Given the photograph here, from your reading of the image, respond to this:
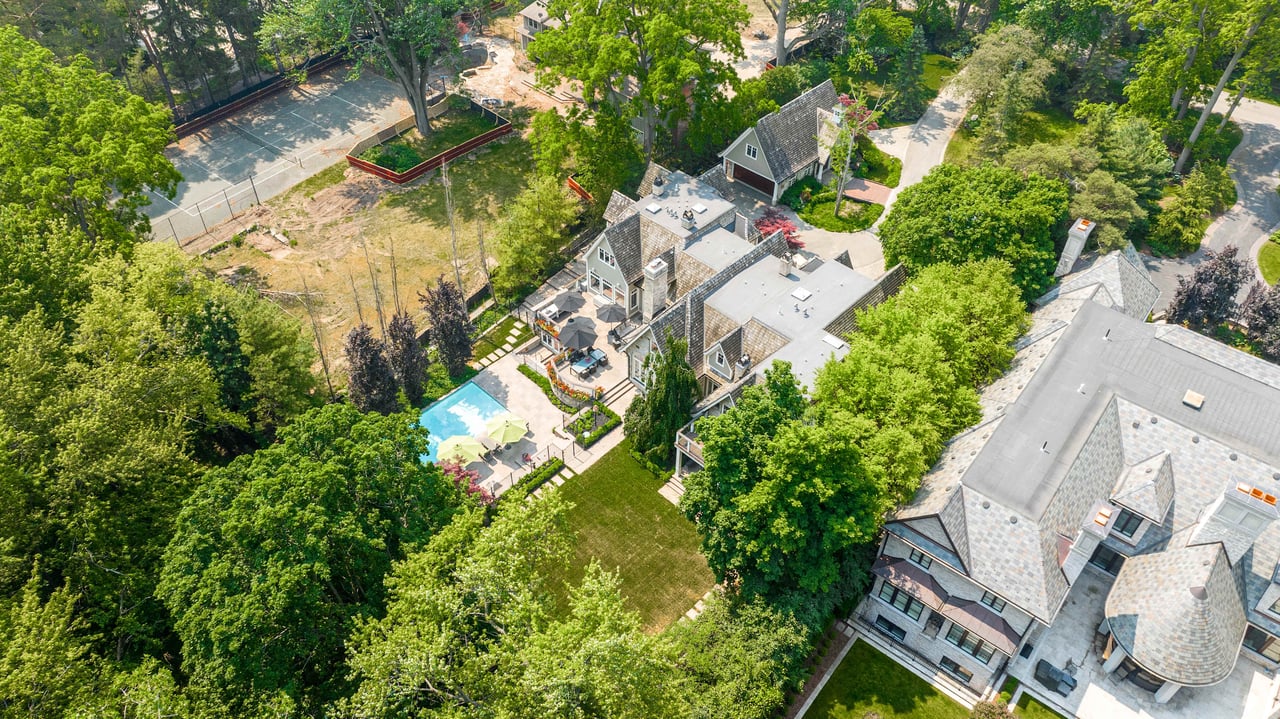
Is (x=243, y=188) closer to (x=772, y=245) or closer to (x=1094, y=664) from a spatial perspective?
(x=772, y=245)

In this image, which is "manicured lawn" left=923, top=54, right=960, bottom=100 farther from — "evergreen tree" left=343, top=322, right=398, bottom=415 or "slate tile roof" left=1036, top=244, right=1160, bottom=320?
"evergreen tree" left=343, top=322, right=398, bottom=415

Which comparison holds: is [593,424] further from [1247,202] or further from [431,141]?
[1247,202]

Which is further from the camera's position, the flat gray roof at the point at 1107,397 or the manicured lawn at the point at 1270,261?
the manicured lawn at the point at 1270,261

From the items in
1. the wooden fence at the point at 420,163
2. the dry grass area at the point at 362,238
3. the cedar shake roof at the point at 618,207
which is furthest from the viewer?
the wooden fence at the point at 420,163

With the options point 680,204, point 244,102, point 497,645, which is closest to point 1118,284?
point 680,204

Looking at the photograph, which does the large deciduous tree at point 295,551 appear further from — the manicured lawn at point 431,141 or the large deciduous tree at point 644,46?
the manicured lawn at point 431,141

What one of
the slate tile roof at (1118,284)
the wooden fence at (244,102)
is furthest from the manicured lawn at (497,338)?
the wooden fence at (244,102)

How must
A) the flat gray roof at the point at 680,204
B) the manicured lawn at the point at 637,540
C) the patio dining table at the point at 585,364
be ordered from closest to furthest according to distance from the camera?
the manicured lawn at the point at 637,540
the patio dining table at the point at 585,364
the flat gray roof at the point at 680,204
